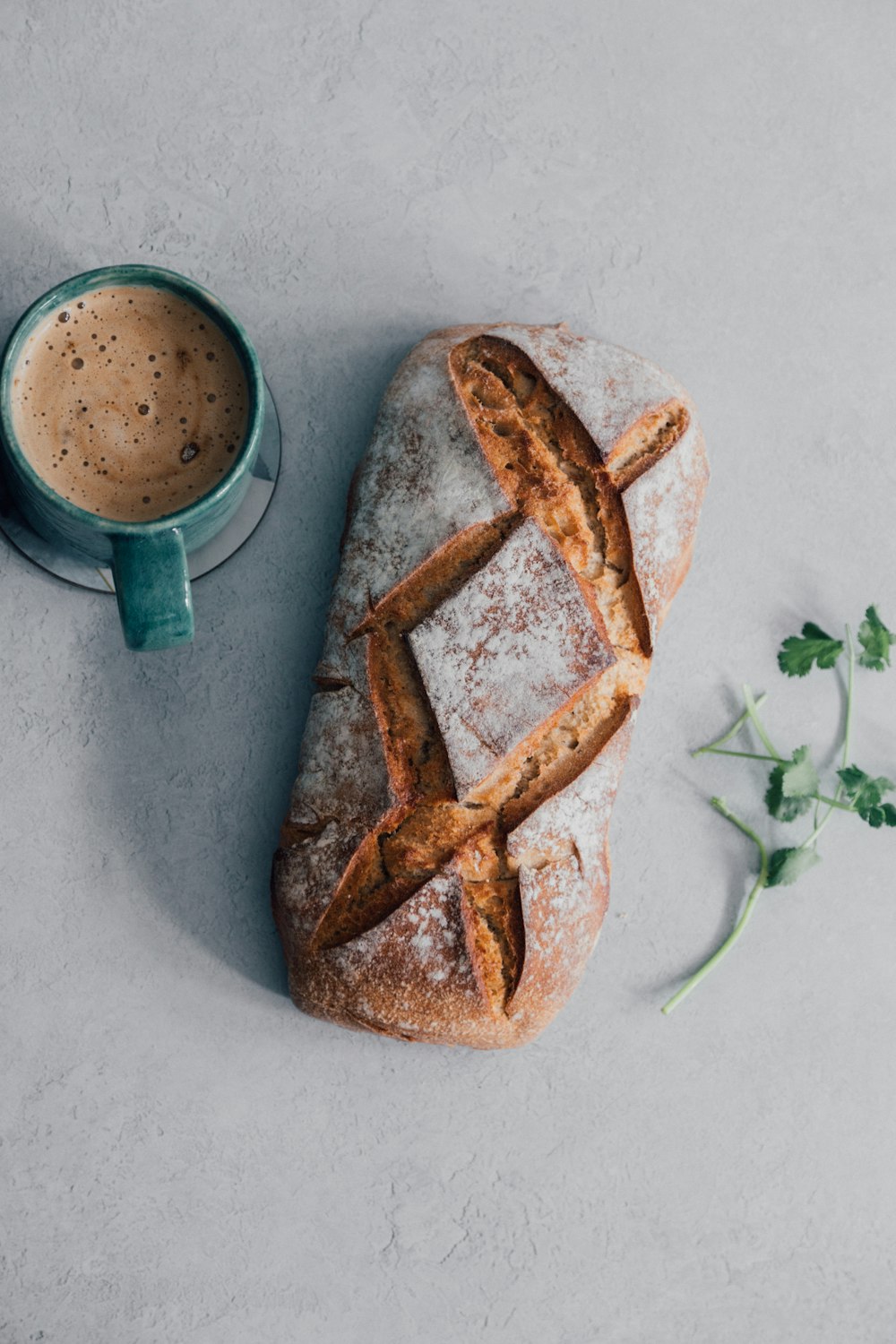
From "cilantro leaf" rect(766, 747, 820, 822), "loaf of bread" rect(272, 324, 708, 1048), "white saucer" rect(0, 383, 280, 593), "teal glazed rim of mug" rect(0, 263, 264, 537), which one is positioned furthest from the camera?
"cilantro leaf" rect(766, 747, 820, 822)

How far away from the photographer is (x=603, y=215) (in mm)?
1757

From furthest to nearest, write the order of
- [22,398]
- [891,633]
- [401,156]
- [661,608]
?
1. [891,633]
2. [401,156]
3. [661,608]
4. [22,398]

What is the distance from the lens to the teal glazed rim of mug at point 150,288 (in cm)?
129

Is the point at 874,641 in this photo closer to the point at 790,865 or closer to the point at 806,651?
the point at 806,651

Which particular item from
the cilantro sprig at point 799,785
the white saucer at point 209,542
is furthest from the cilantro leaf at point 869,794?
the white saucer at point 209,542

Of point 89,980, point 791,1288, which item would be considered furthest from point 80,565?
point 791,1288

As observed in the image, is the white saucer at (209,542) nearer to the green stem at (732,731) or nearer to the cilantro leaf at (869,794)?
the green stem at (732,731)

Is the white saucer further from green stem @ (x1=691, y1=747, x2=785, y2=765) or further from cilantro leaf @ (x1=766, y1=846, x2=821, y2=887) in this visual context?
cilantro leaf @ (x1=766, y1=846, x2=821, y2=887)

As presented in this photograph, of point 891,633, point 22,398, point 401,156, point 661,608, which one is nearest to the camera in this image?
point 22,398

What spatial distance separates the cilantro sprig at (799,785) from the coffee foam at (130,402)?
34.7 inches

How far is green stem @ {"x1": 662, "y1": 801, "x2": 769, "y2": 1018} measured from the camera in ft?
5.70

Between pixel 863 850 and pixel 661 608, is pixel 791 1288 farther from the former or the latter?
pixel 661 608

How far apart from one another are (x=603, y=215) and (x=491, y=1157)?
1440mm

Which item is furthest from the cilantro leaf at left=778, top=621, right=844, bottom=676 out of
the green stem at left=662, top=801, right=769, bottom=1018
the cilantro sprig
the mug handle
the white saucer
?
the mug handle
